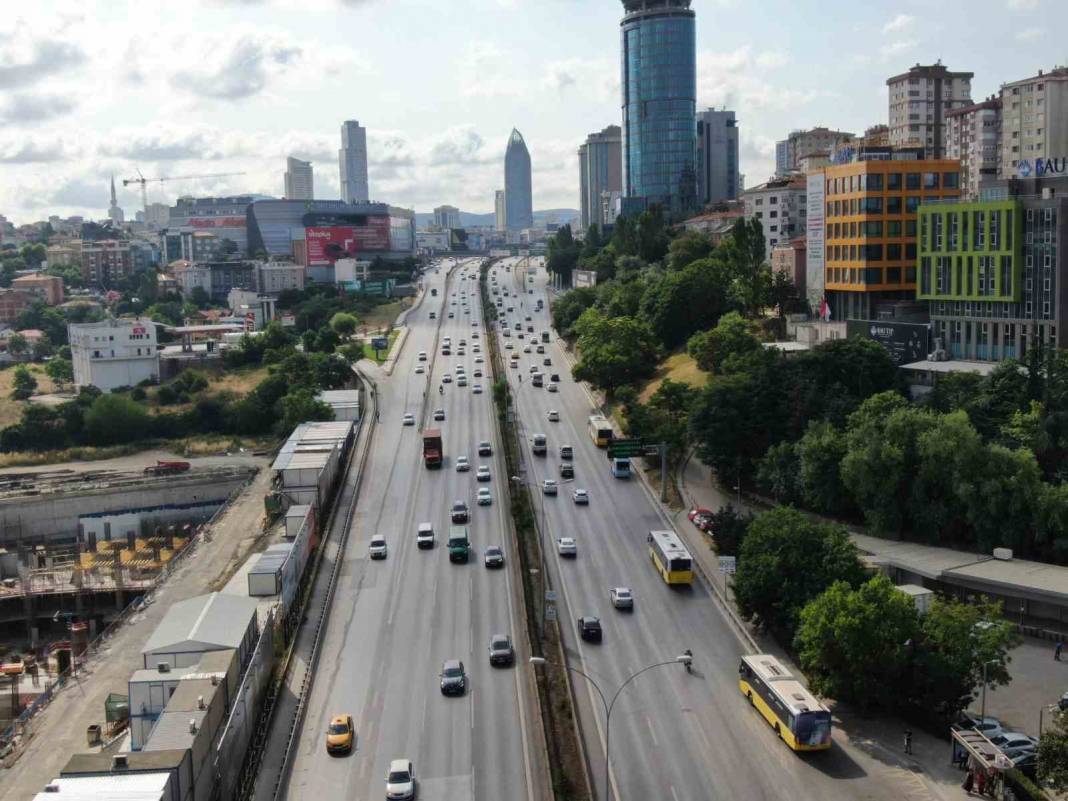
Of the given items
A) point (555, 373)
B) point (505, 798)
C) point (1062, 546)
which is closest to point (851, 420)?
point (1062, 546)

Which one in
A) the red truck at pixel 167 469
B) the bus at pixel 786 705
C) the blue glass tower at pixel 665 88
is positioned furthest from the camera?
the blue glass tower at pixel 665 88

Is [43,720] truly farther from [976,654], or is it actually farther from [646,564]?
[976,654]

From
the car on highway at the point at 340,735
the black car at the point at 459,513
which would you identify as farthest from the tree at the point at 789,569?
the black car at the point at 459,513

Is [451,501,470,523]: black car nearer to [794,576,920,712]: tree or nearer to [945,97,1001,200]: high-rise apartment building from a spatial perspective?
[794,576,920,712]: tree

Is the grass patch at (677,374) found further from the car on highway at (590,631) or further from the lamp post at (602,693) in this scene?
the lamp post at (602,693)

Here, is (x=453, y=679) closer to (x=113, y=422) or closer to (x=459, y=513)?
(x=459, y=513)

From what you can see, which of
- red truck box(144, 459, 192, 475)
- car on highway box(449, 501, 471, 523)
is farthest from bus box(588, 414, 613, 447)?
red truck box(144, 459, 192, 475)

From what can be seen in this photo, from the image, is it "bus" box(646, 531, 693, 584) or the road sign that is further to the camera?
the road sign
